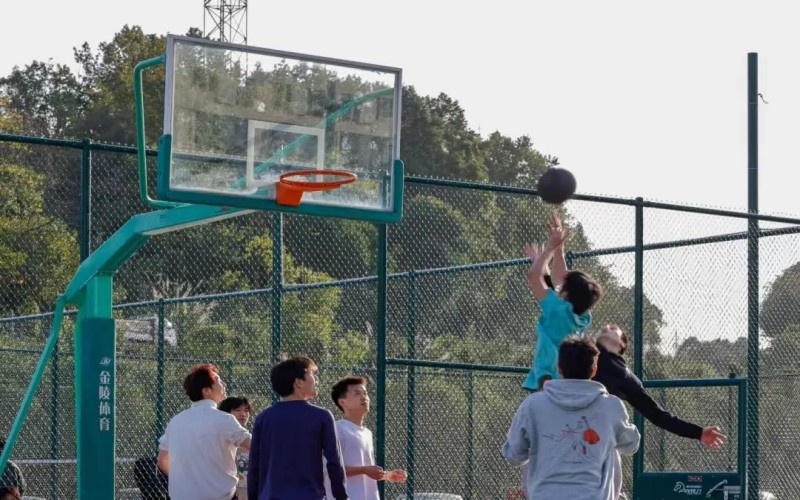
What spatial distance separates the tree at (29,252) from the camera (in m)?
19.8

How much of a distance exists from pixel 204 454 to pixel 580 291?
232cm

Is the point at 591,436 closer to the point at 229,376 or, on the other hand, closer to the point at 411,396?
the point at 411,396

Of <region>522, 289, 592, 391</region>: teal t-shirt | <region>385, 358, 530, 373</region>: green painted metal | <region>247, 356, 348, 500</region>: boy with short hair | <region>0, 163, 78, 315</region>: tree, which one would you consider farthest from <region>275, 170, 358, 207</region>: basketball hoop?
<region>0, 163, 78, 315</region>: tree

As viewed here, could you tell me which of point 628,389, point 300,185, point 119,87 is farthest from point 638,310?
point 119,87

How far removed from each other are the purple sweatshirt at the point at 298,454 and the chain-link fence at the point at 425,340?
262 cm

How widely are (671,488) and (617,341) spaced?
252cm

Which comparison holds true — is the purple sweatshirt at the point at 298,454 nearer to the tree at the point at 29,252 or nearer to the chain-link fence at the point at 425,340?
the chain-link fence at the point at 425,340

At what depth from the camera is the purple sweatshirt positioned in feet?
24.2

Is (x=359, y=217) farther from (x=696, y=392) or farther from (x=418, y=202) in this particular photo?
(x=418, y=202)

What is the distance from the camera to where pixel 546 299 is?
8.02 m

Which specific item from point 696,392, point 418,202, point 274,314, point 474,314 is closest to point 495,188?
point 274,314

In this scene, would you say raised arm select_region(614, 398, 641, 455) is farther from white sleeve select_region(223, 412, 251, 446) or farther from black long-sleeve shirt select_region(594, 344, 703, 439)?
white sleeve select_region(223, 412, 251, 446)

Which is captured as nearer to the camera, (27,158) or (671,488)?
(671,488)

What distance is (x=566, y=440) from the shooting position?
22.1 ft
